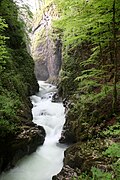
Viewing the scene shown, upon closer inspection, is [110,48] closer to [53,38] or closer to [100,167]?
[100,167]

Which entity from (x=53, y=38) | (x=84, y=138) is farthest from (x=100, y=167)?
(x=53, y=38)

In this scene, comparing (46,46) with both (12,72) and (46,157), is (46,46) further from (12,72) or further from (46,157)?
(46,157)

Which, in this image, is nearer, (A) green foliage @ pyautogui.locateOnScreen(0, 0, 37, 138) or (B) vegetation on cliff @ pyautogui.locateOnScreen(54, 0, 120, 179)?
(B) vegetation on cliff @ pyautogui.locateOnScreen(54, 0, 120, 179)

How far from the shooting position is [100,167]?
5.75m

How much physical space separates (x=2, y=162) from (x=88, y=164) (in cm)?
390

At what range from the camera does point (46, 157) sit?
33.4 feet

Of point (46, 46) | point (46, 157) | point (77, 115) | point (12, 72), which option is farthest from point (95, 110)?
point (46, 46)

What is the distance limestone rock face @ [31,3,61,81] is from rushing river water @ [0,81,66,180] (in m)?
15.9

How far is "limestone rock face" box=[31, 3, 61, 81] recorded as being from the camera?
99.0 ft

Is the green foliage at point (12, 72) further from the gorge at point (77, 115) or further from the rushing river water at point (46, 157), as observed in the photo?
the rushing river water at point (46, 157)

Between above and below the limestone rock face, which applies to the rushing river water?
below

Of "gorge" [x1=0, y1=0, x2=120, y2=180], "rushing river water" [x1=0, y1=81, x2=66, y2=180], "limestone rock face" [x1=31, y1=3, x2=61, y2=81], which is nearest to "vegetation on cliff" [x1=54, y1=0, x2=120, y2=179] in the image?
"gorge" [x1=0, y1=0, x2=120, y2=180]

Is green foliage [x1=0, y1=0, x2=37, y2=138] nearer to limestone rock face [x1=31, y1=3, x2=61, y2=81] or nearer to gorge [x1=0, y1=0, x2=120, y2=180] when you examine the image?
gorge [x1=0, y1=0, x2=120, y2=180]

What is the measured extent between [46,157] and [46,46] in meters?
25.4
